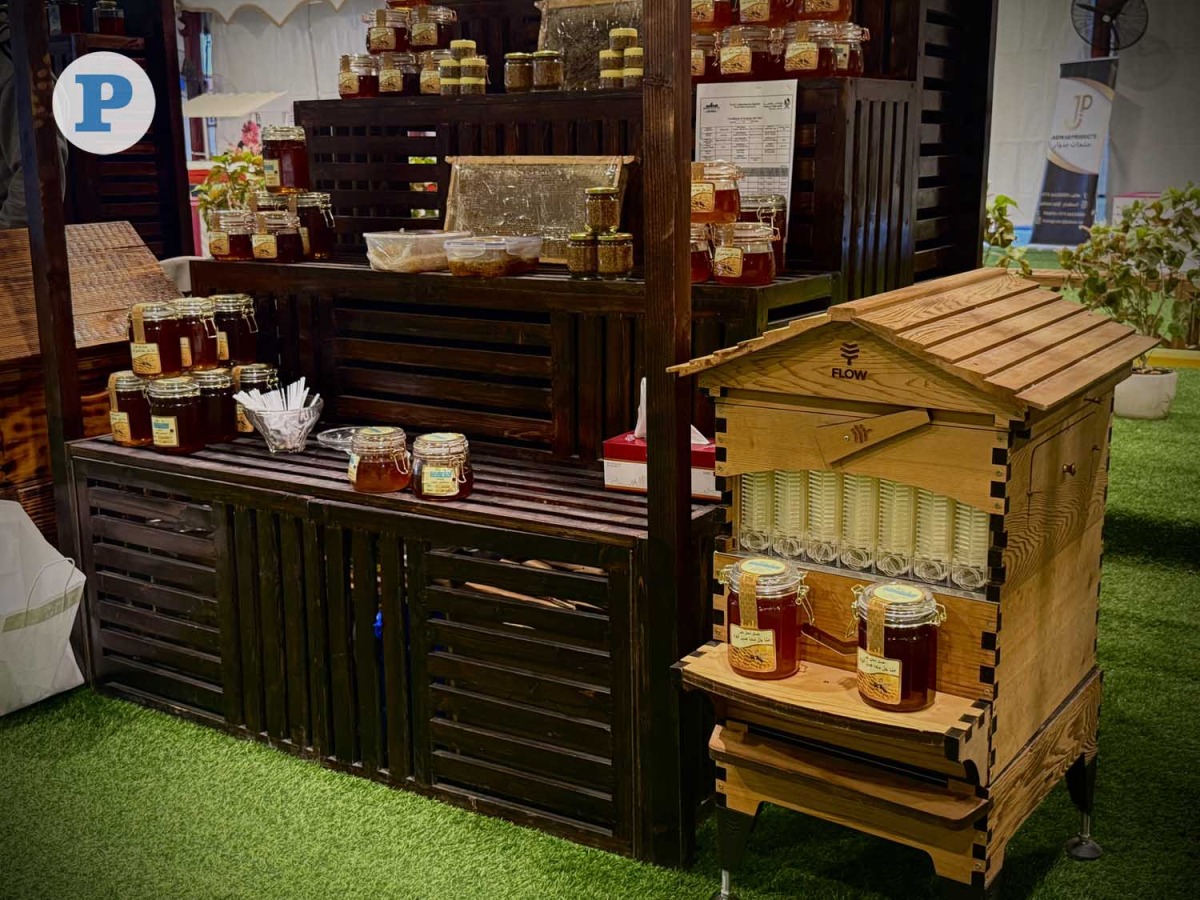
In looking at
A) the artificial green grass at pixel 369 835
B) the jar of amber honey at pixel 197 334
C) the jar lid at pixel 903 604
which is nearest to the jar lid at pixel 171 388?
the jar of amber honey at pixel 197 334

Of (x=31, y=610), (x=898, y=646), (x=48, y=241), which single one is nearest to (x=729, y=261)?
(x=898, y=646)

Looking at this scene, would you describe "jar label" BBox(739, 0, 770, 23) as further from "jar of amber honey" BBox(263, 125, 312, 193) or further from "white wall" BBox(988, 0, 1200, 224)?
"white wall" BBox(988, 0, 1200, 224)

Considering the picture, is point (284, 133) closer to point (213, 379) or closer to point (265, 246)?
point (265, 246)

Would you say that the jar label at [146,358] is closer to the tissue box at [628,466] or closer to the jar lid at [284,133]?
the jar lid at [284,133]

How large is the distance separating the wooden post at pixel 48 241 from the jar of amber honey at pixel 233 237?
16.1 inches

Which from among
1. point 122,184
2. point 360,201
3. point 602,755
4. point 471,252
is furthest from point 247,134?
point 602,755

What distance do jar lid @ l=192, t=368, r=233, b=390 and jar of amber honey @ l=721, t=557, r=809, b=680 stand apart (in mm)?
1708

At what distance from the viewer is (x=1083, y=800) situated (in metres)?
2.65

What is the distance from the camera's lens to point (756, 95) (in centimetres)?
302

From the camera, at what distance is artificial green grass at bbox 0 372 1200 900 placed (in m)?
2.57

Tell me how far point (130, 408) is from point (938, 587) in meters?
2.19

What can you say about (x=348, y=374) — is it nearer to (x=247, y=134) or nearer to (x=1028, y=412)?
A: (x=1028, y=412)

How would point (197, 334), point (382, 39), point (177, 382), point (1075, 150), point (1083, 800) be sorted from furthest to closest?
point (1075, 150)
point (382, 39)
point (197, 334)
point (177, 382)
point (1083, 800)

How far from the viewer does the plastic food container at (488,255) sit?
10.1 feet
